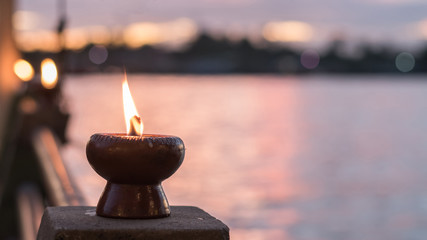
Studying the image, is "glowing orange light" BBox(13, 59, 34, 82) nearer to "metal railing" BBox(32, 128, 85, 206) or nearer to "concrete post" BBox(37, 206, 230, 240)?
"metal railing" BBox(32, 128, 85, 206)

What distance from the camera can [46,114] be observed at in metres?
8.48

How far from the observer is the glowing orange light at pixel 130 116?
1909 millimetres

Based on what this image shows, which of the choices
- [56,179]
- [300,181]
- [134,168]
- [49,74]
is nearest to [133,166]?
[134,168]

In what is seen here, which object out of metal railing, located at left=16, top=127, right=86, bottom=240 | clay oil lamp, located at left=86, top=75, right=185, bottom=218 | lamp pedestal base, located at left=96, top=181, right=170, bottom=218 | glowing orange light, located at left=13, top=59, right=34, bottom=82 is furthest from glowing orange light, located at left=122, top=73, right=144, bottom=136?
glowing orange light, located at left=13, top=59, right=34, bottom=82

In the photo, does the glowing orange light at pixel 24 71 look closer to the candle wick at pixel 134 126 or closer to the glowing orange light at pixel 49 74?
the glowing orange light at pixel 49 74

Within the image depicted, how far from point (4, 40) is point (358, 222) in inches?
856

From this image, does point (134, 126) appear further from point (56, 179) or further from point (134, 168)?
point (56, 179)

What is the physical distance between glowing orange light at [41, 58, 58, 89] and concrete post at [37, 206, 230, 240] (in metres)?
6.64

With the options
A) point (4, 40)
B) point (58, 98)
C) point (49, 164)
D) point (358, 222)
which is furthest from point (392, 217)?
point (49, 164)

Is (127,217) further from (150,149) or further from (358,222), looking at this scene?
(358,222)

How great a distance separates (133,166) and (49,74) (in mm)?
7251

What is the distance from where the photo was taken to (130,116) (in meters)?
1.99

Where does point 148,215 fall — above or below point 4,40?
below

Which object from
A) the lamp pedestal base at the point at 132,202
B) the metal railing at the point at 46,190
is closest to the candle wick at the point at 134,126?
the lamp pedestal base at the point at 132,202
